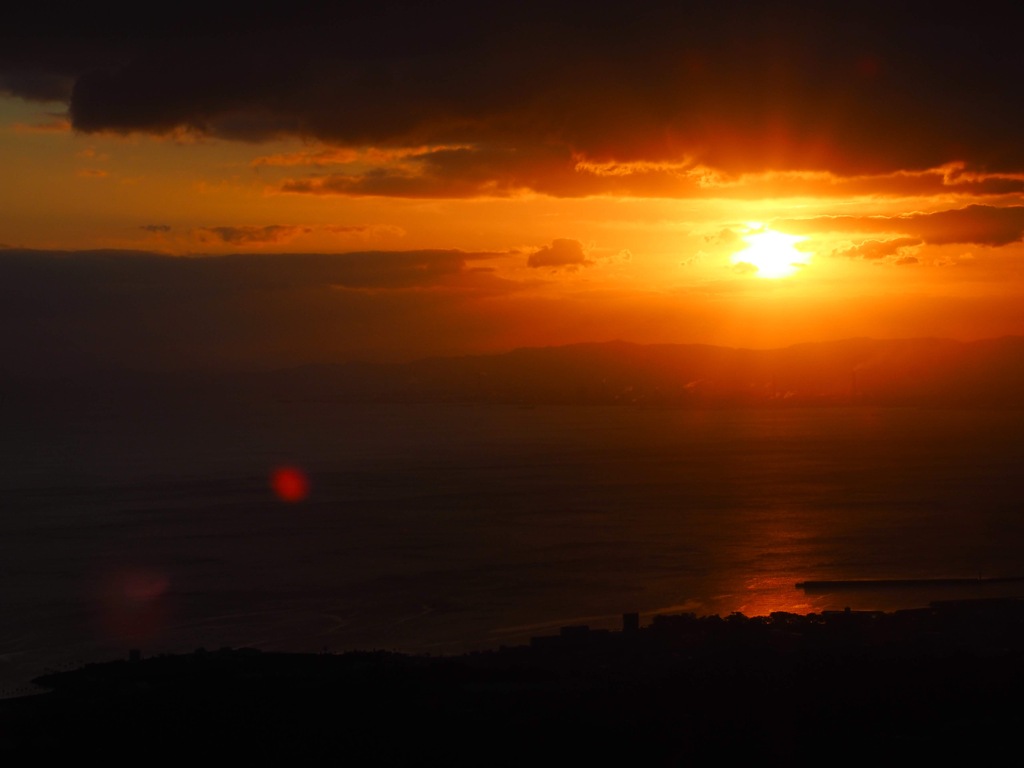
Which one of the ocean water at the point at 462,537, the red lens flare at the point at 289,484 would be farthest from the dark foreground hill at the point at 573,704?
the red lens flare at the point at 289,484

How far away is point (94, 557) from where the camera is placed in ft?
124

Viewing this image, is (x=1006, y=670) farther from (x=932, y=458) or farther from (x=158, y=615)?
(x=932, y=458)

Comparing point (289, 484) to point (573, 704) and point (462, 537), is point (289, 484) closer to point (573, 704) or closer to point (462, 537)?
point (462, 537)

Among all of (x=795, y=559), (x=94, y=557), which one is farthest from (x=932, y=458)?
(x=94, y=557)

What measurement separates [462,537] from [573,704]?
25.9 metres

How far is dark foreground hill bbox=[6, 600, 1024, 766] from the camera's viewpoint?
13.0m

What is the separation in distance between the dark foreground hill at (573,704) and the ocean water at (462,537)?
5.36 meters

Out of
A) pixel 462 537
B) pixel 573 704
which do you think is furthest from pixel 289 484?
pixel 573 704

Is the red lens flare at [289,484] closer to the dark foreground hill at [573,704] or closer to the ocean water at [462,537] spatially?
the ocean water at [462,537]

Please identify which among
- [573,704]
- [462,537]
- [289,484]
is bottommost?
[573,704]

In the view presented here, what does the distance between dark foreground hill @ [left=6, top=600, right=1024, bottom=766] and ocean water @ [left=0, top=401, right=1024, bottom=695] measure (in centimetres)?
536

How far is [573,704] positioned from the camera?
49.1 feet

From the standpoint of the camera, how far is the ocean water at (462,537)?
27.3m

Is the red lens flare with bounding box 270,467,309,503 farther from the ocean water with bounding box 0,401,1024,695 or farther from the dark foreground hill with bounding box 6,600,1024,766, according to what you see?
the dark foreground hill with bounding box 6,600,1024,766
